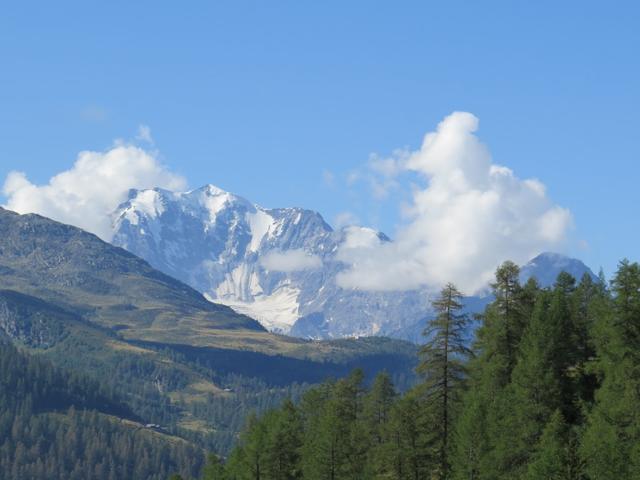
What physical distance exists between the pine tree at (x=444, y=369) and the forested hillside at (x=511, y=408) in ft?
0.33

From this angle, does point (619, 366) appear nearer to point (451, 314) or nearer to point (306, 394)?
point (451, 314)

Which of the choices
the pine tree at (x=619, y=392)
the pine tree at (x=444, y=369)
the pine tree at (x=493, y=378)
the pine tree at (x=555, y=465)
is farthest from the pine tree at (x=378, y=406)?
the pine tree at (x=555, y=465)

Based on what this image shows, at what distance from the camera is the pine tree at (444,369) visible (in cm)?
7831

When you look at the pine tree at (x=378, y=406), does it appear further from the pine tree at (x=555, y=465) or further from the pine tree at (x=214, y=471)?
the pine tree at (x=555, y=465)

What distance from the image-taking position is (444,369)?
257ft

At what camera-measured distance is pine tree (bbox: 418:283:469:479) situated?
78.3m

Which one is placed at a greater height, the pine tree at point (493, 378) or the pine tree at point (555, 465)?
the pine tree at point (493, 378)

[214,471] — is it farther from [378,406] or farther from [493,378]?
[493,378]

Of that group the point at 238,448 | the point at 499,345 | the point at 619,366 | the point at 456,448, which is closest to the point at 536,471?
the point at 619,366

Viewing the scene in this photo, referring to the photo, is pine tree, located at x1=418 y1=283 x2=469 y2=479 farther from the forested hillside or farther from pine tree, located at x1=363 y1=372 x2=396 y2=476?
pine tree, located at x1=363 y1=372 x2=396 y2=476

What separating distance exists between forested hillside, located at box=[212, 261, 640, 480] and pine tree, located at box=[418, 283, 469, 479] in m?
0.10

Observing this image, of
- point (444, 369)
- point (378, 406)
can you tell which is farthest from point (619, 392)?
point (378, 406)

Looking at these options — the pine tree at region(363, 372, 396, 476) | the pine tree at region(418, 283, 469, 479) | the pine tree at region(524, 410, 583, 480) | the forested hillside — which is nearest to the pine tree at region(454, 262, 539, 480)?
the forested hillside

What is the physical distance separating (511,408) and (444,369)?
22.1ft
